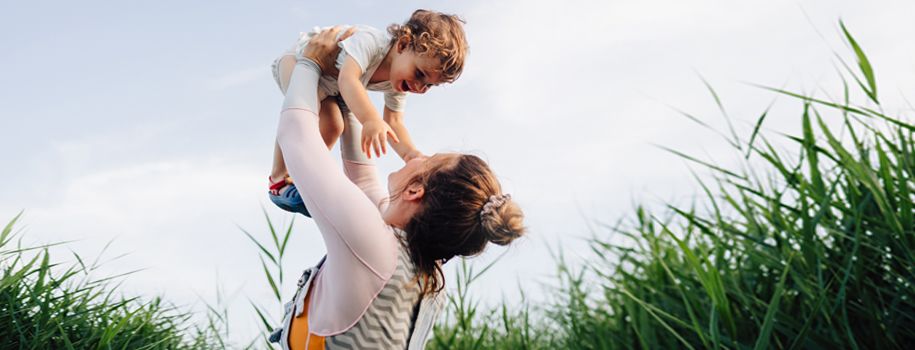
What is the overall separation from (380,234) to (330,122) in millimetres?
817

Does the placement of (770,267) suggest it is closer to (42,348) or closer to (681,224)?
(681,224)

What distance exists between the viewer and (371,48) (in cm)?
218

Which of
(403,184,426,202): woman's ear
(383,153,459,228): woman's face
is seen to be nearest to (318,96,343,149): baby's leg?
(383,153,459,228): woman's face

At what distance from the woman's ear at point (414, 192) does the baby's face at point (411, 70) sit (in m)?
0.67

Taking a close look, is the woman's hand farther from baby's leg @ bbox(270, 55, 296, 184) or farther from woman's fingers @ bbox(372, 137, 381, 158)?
woman's fingers @ bbox(372, 137, 381, 158)

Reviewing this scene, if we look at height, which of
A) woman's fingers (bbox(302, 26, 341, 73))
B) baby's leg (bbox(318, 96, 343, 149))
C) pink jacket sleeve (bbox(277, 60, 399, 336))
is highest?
woman's fingers (bbox(302, 26, 341, 73))

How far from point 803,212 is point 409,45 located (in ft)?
3.67

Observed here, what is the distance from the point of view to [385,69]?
2338mm

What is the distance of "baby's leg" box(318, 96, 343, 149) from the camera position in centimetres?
224

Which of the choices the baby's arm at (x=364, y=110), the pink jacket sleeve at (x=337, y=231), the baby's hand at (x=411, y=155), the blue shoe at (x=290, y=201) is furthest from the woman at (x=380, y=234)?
the blue shoe at (x=290, y=201)

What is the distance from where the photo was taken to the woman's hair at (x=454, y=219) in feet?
5.31

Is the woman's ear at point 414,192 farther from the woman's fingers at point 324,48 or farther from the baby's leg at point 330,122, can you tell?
the baby's leg at point 330,122

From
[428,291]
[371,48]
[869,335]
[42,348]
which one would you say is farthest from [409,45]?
[42,348]

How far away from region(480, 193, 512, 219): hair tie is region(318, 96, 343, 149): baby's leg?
0.70 metres
